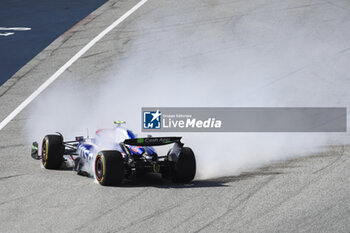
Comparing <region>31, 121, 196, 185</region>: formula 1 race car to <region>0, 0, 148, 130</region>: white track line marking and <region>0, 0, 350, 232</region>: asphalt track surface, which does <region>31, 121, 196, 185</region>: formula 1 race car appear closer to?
<region>0, 0, 350, 232</region>: asphalt track surface

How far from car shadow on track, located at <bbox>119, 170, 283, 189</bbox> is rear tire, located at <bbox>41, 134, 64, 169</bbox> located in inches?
75.9

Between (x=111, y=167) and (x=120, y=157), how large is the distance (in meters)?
0.23

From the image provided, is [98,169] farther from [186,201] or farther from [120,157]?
[186,201]

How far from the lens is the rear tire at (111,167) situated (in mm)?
12133

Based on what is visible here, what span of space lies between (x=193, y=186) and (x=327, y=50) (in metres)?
12.3

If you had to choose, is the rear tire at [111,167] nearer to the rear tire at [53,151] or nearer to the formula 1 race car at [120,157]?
the formula 1 race car at [120,157]

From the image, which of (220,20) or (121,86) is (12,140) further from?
(220,20)

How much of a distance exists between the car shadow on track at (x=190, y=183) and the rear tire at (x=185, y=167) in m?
0.11

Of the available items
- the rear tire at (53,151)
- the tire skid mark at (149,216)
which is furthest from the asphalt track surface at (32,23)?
the tire skid mark at (149,216)

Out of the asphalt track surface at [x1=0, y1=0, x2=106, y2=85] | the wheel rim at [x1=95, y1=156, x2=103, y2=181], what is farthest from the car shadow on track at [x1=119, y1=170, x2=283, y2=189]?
the asphalt track surface at [x1=0, y1=0, x2=106, y2=85]

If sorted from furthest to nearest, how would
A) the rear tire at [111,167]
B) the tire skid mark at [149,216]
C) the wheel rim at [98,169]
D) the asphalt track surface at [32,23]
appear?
1. the asphalt track surface at [32,23]
2. the wheel rim at [98,169]
3. the rear tire at [111,167]
4. the tire skid mark at [149,216]

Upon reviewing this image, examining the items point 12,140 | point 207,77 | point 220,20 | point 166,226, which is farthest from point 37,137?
point 220,20

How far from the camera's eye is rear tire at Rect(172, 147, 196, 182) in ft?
41.2

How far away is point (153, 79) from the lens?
2180 centimetres
